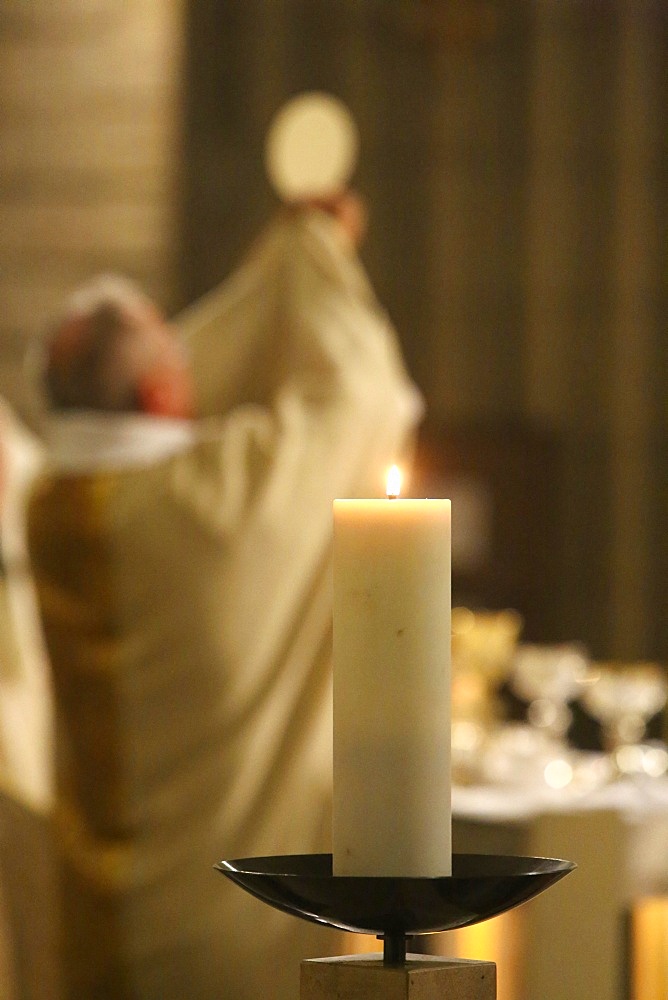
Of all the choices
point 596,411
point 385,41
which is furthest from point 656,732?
point 385,41

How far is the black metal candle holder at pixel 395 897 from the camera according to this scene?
0.48 meters

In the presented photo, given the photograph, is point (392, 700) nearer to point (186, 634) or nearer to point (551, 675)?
point (186, 634)

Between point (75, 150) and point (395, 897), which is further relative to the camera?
point (75, 150)

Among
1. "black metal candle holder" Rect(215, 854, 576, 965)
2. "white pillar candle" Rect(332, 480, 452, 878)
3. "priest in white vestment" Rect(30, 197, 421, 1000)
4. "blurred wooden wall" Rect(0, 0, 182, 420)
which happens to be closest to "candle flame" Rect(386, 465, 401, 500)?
"white pillar candle" Rect(332, 480, 452, 878)

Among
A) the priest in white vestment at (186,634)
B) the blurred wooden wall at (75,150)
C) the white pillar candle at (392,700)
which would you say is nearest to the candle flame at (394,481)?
the white pillar candle at (392,700)

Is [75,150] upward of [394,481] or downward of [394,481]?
upward

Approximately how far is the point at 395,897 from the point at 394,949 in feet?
0.10

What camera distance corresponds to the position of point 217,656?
2.33 m

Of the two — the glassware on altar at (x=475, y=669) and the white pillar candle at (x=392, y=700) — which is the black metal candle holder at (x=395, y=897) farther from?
the glassware on altar at (x=475, y=669)

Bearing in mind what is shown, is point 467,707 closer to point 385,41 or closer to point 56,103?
point 56,103

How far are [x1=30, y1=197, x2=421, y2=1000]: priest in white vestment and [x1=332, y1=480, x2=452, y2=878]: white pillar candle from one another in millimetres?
1808

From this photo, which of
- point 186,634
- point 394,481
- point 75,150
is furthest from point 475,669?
point 394,481

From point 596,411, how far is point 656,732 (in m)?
1.73

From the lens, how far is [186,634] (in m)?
2.32
